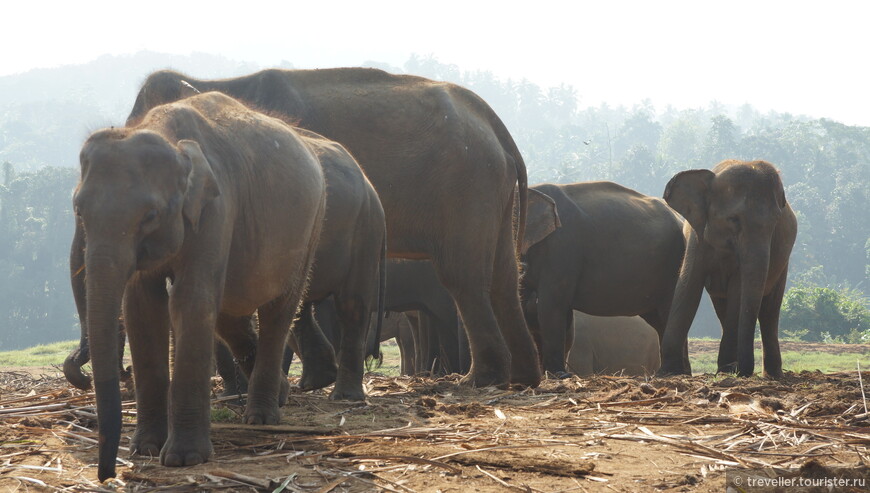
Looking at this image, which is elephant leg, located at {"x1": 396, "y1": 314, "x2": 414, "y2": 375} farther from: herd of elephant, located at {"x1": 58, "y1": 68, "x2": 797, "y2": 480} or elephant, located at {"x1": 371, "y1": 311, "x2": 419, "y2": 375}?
herd of elephant, located at {"x1": 58, "y1": 68, "x2": 797, "y2": 480}

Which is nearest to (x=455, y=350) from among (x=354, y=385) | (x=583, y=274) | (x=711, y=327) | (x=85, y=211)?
(x=583, y=274)

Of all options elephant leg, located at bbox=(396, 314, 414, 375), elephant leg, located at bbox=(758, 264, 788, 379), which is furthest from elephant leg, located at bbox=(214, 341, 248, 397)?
elephant leg, located at bbox=(396, 314, 414, 375)

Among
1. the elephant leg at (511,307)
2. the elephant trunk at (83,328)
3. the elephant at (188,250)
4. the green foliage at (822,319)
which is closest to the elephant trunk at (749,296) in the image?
the elephant leg at (511,307)

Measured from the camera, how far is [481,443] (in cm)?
372

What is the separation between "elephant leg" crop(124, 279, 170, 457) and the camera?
11.9ft

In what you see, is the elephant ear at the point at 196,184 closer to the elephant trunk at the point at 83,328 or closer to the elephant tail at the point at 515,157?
the elephant trunk at the point at 83,328

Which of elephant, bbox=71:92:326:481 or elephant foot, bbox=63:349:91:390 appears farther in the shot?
elephant foot, bbox=63:349:91:390

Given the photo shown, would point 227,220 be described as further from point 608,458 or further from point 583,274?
point 583,274

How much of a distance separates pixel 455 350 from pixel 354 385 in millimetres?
4839

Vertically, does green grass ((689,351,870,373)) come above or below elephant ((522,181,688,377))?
below

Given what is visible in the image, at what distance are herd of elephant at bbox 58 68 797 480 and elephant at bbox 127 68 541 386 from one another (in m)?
0.01

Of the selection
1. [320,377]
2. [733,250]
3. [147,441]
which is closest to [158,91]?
[320,377]

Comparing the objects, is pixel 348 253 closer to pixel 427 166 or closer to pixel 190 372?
pixel 427 166

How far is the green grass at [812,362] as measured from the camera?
15484mm
